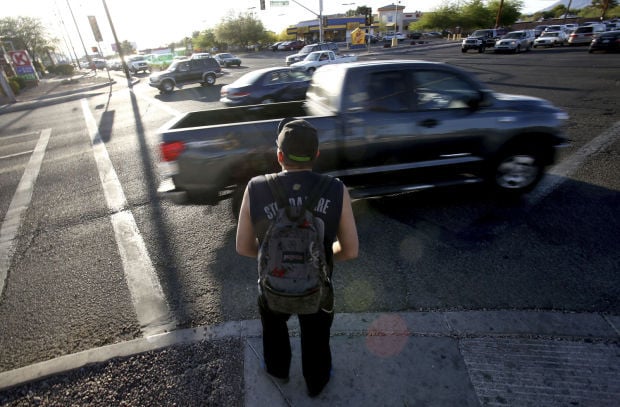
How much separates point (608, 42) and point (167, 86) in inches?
1090

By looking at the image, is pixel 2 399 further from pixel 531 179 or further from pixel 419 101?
pixel 531 179

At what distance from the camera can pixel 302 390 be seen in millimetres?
2172

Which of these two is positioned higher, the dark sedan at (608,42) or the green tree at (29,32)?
the green tree at (29,32)

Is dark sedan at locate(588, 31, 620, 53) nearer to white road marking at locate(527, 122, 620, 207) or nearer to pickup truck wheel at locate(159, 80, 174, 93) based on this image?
white road marking at locate(527, 122, 620, 207)

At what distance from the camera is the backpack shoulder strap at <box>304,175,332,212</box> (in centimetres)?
158

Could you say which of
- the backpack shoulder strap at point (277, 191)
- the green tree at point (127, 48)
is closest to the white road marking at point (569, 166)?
the backpack shoulder strap at point (277, 191)

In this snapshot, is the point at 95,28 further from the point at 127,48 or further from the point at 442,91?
the point at 127,48

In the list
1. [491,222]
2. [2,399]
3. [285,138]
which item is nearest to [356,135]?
[491,222]

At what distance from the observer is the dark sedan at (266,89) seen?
10539 mm

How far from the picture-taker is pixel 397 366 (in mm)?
2279

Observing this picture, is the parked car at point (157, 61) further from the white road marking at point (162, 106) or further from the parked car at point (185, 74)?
the white road marking at point (162, 106)

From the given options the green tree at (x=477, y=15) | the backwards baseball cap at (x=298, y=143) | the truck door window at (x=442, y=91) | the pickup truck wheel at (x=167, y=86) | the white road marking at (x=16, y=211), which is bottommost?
the white road marking at (x=16, y=211)

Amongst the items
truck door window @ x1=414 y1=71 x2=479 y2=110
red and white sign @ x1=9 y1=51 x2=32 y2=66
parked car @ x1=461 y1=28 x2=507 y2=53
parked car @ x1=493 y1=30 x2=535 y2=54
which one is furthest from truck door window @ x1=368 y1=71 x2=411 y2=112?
red and white sign @ x1=9 y1=51 x2=32 y2=66

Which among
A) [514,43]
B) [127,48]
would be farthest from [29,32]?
[514,43]
